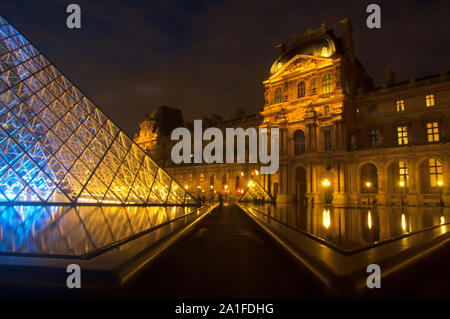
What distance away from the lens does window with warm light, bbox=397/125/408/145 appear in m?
26.9

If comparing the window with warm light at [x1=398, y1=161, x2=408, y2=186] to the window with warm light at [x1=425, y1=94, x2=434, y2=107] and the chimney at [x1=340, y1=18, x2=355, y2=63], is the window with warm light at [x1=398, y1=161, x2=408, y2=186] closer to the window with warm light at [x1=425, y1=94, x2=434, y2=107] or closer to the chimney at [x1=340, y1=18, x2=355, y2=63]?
the window with warm light at [x1=425, y1=94, x2=434, y2=107]

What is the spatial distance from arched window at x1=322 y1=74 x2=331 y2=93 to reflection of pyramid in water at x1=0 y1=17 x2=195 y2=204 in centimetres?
2095

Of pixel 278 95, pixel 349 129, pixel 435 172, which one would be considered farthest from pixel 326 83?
pixel 435 172

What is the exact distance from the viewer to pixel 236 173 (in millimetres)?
38656

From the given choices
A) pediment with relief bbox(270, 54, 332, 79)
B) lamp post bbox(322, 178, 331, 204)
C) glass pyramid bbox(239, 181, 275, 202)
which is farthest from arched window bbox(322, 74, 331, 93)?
glass pyramid bbox(239, 181, 275, 202)

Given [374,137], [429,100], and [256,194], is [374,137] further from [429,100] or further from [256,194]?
[256,194]

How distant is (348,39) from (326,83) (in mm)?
6407

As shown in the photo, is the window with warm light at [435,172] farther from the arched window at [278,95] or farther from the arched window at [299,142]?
the arched window at [278,95]

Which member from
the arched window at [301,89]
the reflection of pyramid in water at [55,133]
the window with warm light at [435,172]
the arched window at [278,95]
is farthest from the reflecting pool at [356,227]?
the arched window at [278,95]

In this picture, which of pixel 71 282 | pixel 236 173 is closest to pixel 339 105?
pixel 236 173

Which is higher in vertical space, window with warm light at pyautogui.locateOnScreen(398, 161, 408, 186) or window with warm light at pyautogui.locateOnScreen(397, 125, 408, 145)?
window with warm light at pyautogui.locateOnScreen(397, 125, 408, 145)

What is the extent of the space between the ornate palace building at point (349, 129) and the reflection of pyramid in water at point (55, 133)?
18305 millimetres

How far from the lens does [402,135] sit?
27125 mm
